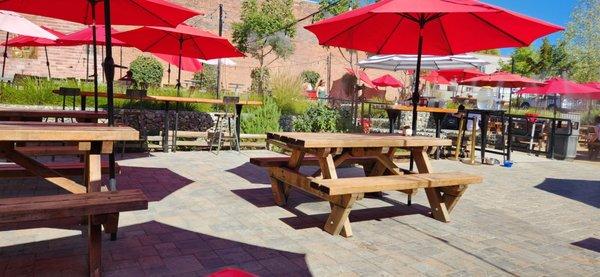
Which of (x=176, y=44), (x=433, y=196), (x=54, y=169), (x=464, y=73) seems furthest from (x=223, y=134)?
(x=464, y=73)

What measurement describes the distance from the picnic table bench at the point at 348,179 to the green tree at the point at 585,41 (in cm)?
2445

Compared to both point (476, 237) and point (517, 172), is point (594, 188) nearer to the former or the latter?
point (517, 172)

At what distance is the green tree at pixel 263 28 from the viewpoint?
2036 cm

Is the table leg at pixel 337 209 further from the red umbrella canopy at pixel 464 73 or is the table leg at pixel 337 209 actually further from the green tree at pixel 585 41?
the green tree at pixel 585 41

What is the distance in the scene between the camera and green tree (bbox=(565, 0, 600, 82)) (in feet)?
78.2

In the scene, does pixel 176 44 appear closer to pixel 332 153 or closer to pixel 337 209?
pixel 332 153

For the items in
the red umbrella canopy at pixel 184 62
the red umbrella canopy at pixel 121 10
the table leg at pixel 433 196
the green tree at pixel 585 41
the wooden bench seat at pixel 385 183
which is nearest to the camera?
the wooden bench seat at pixel 385 183

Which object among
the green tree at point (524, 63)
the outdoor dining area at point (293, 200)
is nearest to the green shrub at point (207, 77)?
the outdoor dining area at point (293, 200)

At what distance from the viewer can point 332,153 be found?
12.0 feet

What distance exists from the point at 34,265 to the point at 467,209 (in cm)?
408

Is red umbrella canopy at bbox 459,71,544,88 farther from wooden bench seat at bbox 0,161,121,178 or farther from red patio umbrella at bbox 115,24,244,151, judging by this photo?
wooden bench seat at bbox 0,161,121,178

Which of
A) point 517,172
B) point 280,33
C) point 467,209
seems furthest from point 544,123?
point 280,33

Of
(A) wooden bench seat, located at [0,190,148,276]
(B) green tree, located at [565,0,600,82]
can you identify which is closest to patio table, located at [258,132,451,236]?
(A) wooden bench seat, located at [0,190,148,276]

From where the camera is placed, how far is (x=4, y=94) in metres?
8.11
